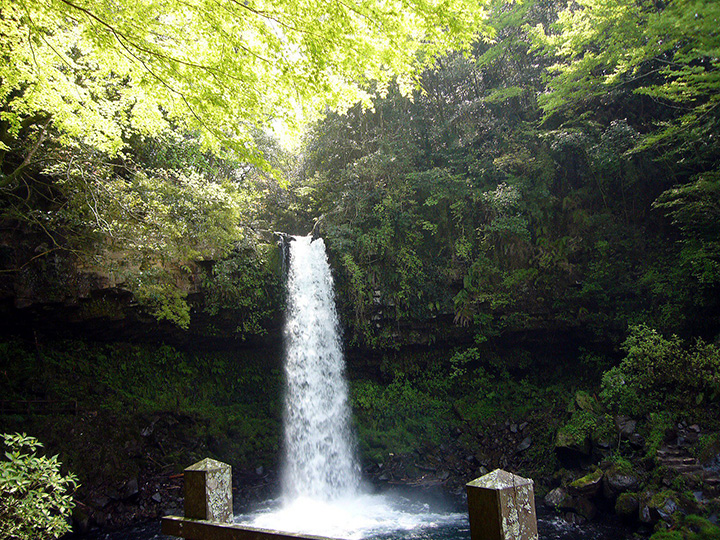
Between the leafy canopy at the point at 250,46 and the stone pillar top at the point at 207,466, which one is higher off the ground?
the leafy canopy at the point at 250,46

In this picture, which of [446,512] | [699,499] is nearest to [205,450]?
[446,512]

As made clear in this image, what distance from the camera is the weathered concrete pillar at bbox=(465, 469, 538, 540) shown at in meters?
1.38

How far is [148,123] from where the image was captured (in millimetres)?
5336

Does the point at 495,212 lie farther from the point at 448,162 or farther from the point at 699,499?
the point at 699,499

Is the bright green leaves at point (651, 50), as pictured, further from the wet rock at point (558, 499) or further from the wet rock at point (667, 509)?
the wet rock at point (558, 499)

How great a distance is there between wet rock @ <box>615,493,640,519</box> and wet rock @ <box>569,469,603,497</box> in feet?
1.45

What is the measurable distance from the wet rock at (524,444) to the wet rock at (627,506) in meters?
2.45

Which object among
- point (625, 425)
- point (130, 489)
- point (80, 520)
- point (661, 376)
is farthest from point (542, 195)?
point (80, 520)

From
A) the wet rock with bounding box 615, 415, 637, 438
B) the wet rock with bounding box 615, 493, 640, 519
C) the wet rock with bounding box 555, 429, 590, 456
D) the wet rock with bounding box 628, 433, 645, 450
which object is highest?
the wet rock with bounding box 615, 415, 637, 438

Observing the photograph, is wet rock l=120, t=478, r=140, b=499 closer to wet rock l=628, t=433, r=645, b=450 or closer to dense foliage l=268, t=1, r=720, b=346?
dense foliage l=268, t=1, r=720, b=346

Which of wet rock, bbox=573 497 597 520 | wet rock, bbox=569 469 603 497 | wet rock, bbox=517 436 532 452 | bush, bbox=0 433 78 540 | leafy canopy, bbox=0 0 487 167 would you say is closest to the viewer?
bush, bbox=0 433 78 540

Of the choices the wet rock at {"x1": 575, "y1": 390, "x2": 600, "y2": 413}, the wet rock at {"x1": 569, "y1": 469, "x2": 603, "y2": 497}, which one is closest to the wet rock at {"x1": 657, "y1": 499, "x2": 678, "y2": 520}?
the wet rock at {"x1": 569, "y1": 469, "x2": 603, "y2": 497}

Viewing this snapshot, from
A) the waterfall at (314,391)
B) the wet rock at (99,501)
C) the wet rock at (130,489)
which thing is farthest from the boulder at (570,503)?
the wet rock at (99,501)

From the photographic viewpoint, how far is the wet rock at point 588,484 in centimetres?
698
